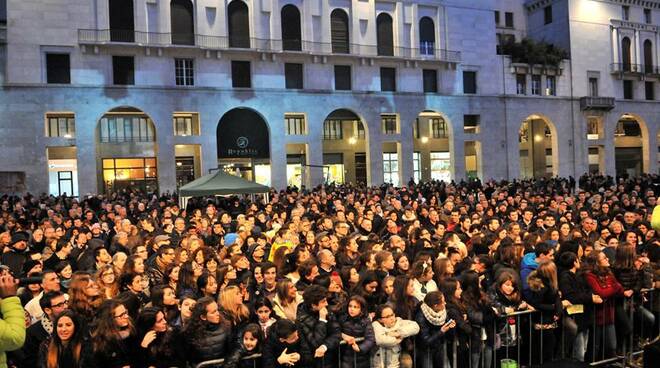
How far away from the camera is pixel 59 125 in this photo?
33.2m

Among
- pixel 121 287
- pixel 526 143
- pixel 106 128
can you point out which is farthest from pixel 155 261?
pixel 526 143

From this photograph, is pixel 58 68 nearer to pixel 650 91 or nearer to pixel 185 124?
pixel 185 124

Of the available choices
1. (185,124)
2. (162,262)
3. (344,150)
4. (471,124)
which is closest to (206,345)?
(162,262)

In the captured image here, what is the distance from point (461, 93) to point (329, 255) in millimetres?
34551

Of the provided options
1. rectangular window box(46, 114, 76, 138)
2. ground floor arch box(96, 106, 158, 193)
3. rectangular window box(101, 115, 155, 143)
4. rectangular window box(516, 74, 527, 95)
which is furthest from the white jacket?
rectangular window box(516, 74, 527, 95)

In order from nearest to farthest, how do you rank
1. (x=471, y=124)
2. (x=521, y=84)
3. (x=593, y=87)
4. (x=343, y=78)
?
(x=343, y=78) → (x=471, y=124) → (x=521, y=84) → (x=593, y=87)

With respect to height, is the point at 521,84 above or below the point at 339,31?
below

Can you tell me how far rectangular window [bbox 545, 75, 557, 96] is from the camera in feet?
145

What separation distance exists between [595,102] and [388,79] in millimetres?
18149

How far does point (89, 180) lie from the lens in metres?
31.6

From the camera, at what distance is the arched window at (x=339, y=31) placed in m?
37.1

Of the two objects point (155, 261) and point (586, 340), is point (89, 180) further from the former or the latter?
point (586, 340)

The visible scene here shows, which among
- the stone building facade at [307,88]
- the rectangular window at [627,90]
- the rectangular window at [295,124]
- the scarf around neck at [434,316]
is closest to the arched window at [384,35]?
the stone building facade at [307,88]

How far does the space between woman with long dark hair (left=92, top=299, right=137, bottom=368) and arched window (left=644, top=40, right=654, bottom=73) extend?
5258 centimetres
